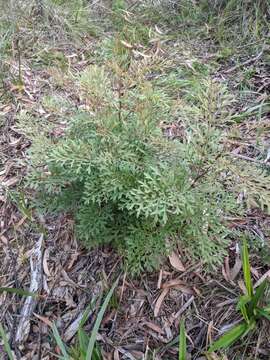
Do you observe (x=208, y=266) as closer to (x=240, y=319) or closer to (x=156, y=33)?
(x=240, y=319)

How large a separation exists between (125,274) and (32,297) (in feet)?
1.33

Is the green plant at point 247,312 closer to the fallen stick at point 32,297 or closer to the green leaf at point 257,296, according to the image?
the green leaf at point 257,296

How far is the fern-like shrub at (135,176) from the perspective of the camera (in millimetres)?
1393

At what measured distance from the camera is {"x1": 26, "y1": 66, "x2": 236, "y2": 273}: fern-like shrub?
139cm

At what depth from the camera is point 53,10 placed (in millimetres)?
3002

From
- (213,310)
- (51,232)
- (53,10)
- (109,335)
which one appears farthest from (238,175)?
(53,10)

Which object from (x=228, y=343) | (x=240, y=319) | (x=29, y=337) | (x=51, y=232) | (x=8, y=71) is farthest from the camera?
(x=8, y=71)

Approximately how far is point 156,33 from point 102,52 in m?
0.37

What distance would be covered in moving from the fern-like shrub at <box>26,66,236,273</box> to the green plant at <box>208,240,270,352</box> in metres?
0.11

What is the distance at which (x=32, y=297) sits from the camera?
70.5 inches

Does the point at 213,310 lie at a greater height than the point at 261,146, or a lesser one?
lesser

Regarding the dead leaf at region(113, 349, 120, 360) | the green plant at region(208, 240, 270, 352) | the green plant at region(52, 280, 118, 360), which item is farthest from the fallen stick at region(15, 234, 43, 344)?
the green plant at region(208, 240, 270, 352)

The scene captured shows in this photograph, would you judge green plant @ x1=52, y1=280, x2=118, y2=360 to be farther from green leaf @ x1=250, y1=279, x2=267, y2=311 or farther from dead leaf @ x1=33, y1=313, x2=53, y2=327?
green leaf @ x1=250, y1=279, x2=267, y2=311

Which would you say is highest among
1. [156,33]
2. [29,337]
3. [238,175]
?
[238,175]
